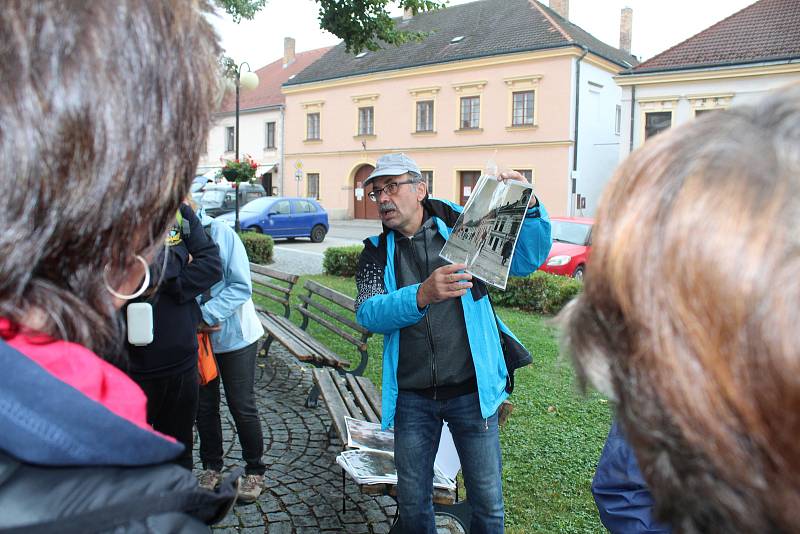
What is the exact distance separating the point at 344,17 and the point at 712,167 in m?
7.44

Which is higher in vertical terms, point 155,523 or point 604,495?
point 155,523

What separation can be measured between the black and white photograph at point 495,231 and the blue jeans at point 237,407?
1.88 metres

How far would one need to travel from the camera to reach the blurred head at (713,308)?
68cm

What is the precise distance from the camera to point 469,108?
1210 inches

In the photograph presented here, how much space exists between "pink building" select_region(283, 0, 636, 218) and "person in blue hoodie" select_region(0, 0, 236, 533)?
25065mm

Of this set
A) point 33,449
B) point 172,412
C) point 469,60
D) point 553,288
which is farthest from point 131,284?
point 469,60

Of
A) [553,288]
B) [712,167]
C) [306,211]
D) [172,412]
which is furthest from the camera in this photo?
[306,211]

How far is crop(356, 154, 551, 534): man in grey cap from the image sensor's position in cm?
283

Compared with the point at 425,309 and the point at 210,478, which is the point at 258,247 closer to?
the point at 210,478

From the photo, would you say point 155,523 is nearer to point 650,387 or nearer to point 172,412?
point 650,387

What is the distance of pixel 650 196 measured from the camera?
2.54 feet

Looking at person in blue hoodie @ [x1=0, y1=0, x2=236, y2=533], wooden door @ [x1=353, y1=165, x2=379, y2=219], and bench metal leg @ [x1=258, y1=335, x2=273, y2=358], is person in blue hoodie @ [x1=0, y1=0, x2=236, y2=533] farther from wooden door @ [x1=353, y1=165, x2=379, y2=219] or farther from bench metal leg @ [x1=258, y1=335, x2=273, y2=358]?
wooden door @ [x1=353, y1=165, x2=379, y2=219]

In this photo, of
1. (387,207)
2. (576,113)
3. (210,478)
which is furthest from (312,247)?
(387,207)

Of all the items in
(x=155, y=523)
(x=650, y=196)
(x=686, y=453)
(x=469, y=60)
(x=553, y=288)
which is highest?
(x=469, y=60)
